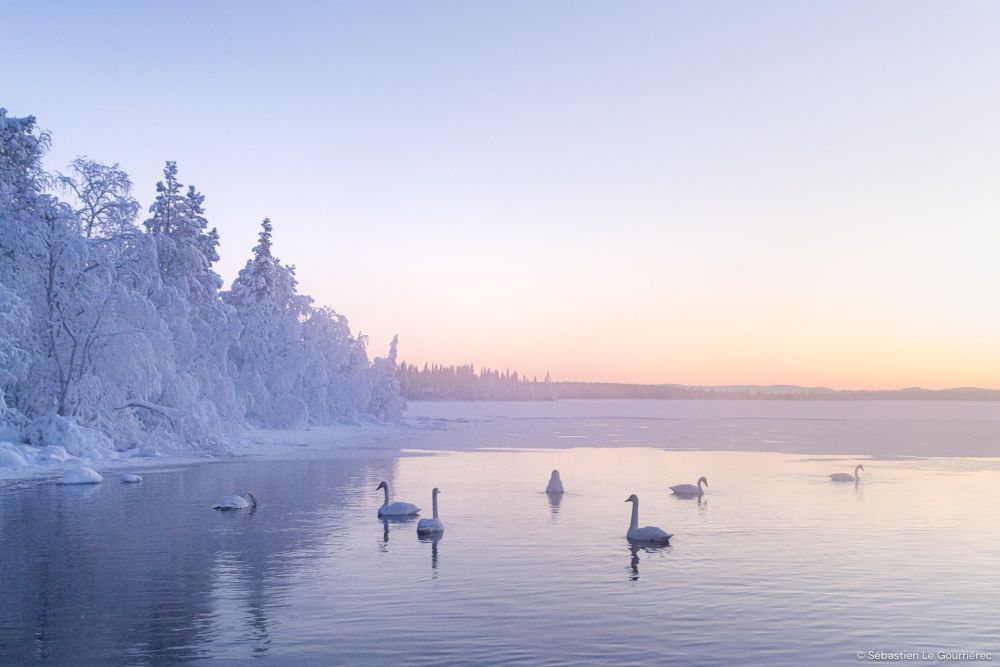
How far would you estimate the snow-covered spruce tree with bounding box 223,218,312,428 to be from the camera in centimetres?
7462

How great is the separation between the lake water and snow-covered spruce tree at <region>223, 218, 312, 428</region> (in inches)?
1465

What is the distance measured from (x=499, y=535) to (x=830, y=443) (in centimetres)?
4783

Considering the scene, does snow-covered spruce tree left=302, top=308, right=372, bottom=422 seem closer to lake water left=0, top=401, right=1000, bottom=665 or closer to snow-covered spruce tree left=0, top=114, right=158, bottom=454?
snow-covered spruce tree left=0, top=114, right=158, bottom=454

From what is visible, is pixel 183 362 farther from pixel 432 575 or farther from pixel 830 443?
pixel 830 443

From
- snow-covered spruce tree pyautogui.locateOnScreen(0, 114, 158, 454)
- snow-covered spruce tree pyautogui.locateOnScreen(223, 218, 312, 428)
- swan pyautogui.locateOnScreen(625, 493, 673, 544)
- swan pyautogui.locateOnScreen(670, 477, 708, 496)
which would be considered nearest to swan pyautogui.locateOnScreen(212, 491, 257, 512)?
swan pyautogui.locateOnScreen(625, 493, 673, 544)

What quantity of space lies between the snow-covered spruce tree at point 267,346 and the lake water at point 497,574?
37.2 m

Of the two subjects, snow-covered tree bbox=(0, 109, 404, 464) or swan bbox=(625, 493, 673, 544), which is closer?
swan bbox=(625, 493, 673, 544)

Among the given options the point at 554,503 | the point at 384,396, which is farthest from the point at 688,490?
the point at 384,396

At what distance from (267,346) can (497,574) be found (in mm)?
63105

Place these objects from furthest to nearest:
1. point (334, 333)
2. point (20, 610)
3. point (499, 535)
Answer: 1. point (334, 333)
2. point (499, 535)
3. point (20, 610)

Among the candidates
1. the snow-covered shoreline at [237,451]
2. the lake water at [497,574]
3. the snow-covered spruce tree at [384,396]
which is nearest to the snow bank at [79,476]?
the snow-covered shoreline at [237,451]

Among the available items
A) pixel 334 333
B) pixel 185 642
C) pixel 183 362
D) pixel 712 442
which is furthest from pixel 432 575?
pixel 334 333

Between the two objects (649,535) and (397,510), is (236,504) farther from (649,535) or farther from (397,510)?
(649,535)

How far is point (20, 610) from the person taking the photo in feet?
50.8
